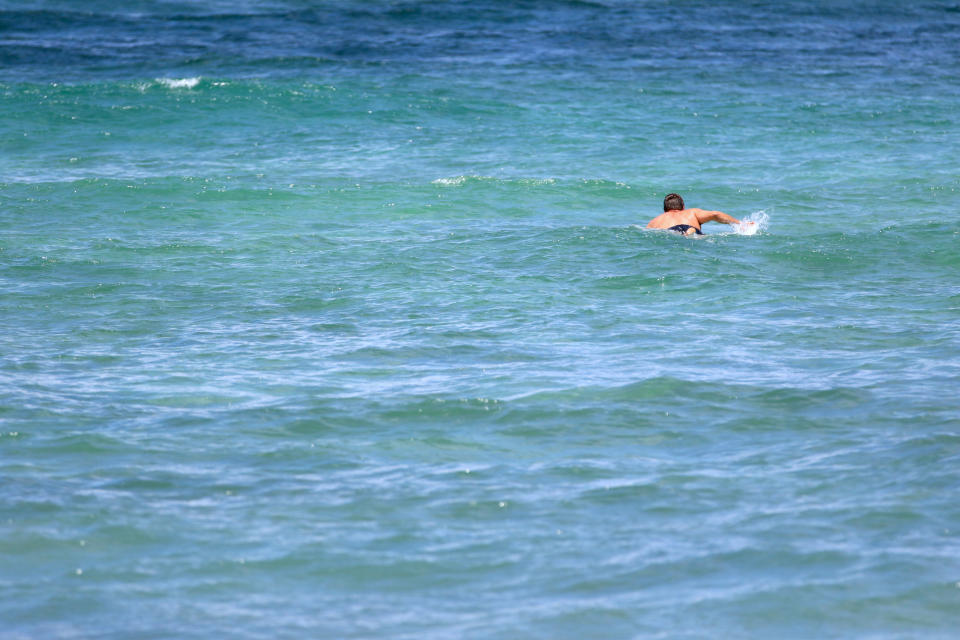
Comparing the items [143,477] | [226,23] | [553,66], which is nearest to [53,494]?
[143,477]

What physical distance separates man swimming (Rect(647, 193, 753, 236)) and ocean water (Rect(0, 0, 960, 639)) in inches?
15.5

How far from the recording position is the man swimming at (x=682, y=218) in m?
15.2

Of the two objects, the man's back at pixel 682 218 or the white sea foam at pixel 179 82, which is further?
the white sea foam at pixel 179 82

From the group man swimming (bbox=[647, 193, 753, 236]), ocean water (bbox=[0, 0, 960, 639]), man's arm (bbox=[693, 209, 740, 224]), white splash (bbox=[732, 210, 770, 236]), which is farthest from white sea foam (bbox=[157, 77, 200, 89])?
man's arm (bbox=[693, 209, 740, 224])

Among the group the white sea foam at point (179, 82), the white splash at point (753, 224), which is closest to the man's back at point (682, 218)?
the white splash at point (753, 224)

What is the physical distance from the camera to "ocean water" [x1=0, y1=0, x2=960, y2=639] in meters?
6.33

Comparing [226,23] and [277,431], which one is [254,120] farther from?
[277,431]

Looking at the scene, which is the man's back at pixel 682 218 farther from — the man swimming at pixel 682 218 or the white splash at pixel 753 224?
the white splash at pixel 753 224

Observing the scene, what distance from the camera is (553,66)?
97.9ft

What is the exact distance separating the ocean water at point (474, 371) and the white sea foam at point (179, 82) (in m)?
1.36

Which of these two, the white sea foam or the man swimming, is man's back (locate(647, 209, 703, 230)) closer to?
the man swimming

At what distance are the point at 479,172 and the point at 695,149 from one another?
4.66 m

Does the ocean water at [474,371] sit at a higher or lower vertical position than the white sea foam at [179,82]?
lower

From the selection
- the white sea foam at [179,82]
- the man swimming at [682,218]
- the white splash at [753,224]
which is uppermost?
the white sea foam at [179,82]
